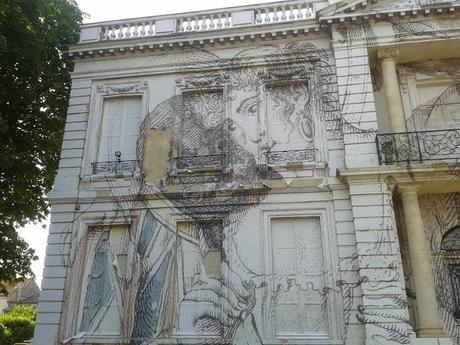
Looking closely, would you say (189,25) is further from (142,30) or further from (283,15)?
(283,15)

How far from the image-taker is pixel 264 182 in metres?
9.90

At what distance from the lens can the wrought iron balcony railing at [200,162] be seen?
10.4 metres

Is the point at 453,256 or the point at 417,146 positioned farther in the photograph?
the point at 417,146

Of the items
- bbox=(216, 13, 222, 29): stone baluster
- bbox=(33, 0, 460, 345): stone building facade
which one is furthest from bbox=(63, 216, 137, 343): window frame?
bbox=(216, 13, 222, 29): stone baluster

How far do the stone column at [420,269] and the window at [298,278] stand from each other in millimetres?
→ 1854

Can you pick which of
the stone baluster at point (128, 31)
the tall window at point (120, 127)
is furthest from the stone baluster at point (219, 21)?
the tall window at point (120, 127)

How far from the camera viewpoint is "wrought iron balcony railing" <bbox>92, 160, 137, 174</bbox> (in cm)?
1071

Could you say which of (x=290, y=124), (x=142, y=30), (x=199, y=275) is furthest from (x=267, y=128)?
(x=142, y=30)

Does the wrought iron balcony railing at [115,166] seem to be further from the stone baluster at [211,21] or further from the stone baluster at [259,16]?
the stone baluster at [259,16]

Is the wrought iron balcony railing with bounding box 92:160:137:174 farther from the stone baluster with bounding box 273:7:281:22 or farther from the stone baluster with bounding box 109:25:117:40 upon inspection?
the stone baluster with bounding box 273:7:281:22

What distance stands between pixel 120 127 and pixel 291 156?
15.4ft

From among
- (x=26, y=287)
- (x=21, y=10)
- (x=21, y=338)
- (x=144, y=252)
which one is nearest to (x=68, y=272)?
(x=144, y=252)

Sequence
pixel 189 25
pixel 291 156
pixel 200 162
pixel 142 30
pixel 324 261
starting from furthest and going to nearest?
1. pixel 142 30
2. pixel 189 25
3. pixel 200 162
4. pixel 291 156
5. pixel 324 261

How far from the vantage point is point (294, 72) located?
10984mm
